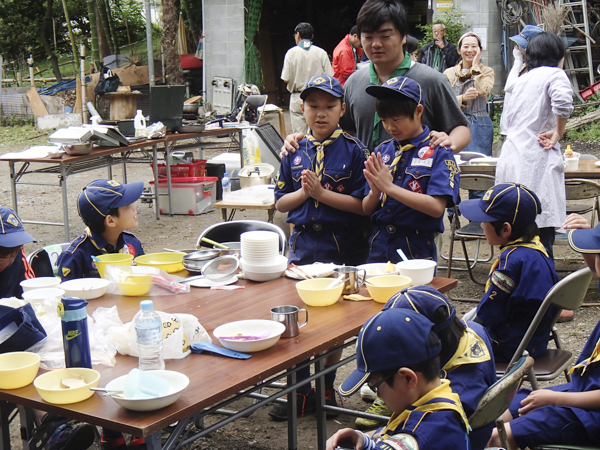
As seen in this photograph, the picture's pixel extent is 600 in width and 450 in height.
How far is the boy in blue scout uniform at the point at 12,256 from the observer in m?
2.80

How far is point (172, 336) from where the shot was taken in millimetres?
2174

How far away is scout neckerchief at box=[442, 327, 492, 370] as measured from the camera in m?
1.91

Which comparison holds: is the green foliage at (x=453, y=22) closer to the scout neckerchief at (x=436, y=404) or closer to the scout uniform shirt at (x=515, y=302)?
the scout uniform shirt at (x=515, y=302)

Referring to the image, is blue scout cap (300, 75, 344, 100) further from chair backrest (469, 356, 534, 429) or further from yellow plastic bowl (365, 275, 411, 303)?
chair backrest (469, 356, 534, 429)

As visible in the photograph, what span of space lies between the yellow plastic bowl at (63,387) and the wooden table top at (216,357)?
0.8 inches

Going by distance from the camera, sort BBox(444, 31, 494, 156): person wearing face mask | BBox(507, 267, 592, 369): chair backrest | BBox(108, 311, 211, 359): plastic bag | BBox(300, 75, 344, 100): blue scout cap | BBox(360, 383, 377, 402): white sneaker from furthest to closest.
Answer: BBox(444, 31, 494, 156): person wearing face mask → BBox(360, 383, 377, 402): white sneaker → BBox(300, 75, 344, 100): blue scout cap → BBox(507, 267, 592, 369): chair backrest → BBox(108, 311, 211, 359): plastic bag

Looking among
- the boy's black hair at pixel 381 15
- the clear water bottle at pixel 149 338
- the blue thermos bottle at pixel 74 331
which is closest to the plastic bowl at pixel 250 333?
the clear water bottle at pixel 149 338

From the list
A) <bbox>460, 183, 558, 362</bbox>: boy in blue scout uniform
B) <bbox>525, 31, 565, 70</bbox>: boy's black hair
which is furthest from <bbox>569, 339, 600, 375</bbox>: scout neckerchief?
<bbox>525, 31, 565, 70</bbox>: boy's black hair

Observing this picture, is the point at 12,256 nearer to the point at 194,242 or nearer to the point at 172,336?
the point at 172,336

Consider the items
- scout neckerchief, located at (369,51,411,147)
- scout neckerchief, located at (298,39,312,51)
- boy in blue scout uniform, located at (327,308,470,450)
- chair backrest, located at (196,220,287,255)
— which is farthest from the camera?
scout neckerchief, located at (298,39,312,51)

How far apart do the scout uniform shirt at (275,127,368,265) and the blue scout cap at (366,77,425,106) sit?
435 millimetres

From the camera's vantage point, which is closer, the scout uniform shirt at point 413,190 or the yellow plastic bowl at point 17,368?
the yellow plastic bowl at point 17,368

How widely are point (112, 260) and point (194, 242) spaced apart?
411cm

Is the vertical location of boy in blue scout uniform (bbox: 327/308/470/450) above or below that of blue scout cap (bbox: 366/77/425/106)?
below
